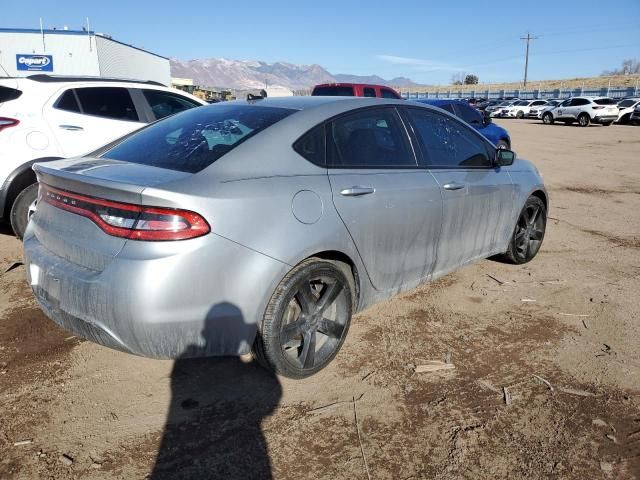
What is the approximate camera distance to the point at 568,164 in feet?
43.3

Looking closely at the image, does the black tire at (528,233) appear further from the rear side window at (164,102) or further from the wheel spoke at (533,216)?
the rear side window at (164,102)

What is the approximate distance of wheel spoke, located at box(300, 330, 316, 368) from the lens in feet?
9.82

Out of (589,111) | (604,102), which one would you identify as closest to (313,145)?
(589,111)

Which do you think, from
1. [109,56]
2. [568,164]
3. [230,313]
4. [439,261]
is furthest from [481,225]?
[109,56]

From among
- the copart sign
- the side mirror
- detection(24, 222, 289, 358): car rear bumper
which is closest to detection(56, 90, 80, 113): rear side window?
detection(24, 222, 289, 358): car rear bumper

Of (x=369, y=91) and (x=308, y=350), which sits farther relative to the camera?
(x=369, y=91)

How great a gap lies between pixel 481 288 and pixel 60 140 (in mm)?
4492

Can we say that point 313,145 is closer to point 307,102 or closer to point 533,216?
point 307,102

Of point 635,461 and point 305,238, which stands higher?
point 305,238

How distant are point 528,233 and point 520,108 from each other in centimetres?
4051

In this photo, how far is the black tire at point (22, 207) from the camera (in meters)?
4.99

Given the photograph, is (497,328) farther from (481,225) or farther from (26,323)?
(26,323)

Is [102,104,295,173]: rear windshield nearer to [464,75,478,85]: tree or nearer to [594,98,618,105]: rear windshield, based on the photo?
[594,98,618,105]: rear windshield

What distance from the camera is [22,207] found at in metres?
5.02
